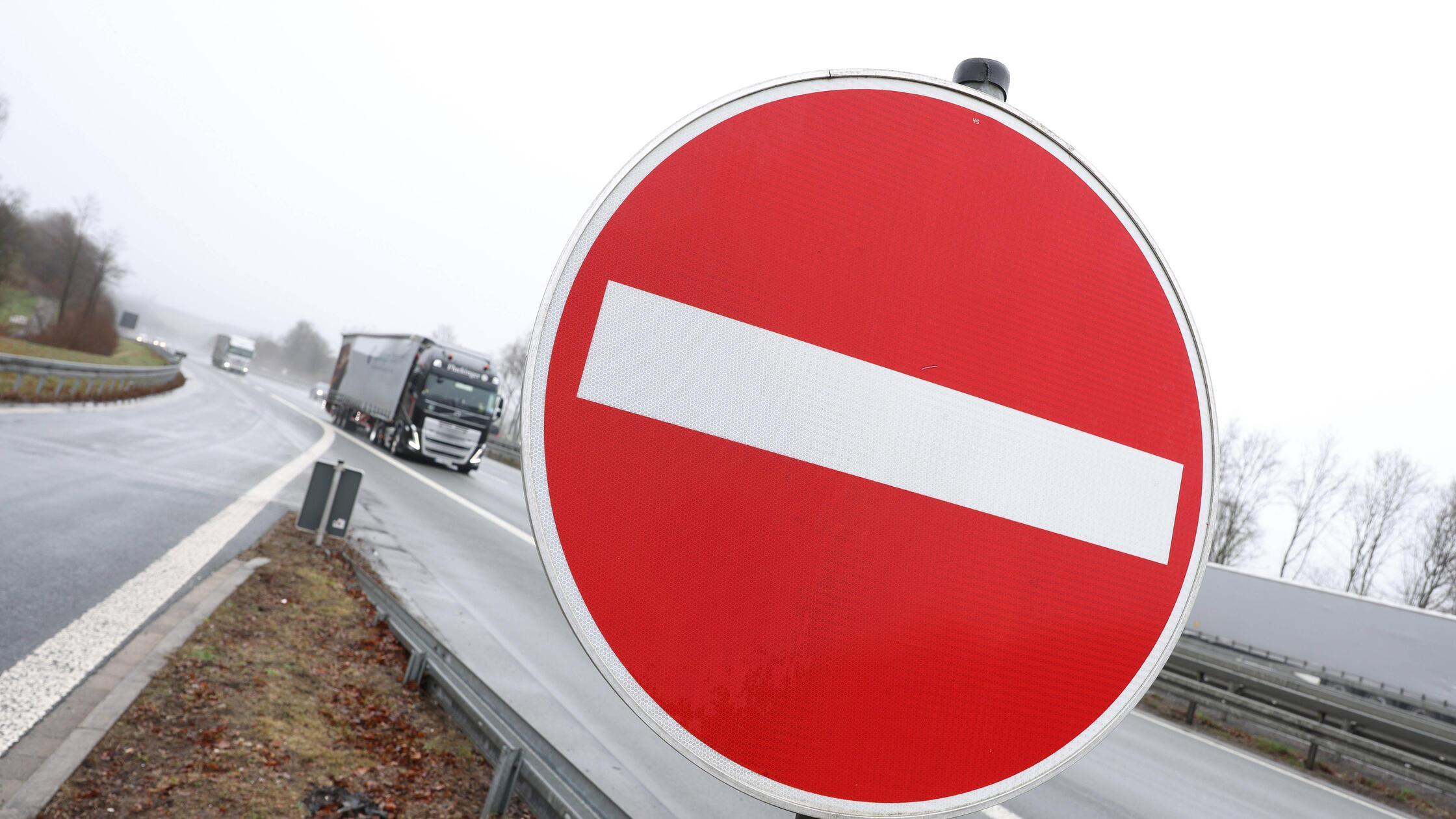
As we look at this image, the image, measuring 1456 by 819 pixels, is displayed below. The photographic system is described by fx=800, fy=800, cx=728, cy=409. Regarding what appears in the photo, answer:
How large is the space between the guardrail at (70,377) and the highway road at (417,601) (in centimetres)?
337

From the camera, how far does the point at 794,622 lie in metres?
1.06

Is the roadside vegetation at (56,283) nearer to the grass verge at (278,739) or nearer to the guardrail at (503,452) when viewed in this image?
the guardrail at (503,452)

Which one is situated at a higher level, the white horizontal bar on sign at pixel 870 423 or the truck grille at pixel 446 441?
the white horizontal bar on sign at pixel 870 423

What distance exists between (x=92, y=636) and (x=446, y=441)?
1810 centimetres

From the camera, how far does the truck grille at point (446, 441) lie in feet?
A: 75.4

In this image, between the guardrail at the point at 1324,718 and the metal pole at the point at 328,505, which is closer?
the metal pole at the point at 328,505

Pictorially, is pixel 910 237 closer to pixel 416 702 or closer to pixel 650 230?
pixel 650 230

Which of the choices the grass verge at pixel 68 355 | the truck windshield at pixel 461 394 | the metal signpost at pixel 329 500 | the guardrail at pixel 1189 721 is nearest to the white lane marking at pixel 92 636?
the metal signpost at pixel 329 500

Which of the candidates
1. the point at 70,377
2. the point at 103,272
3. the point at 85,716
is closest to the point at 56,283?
the point at 103,272

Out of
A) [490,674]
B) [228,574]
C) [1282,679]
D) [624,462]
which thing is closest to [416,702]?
→ [490,674]

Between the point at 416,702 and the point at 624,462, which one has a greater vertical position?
the point at 624,462

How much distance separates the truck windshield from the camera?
→ 75.8ft

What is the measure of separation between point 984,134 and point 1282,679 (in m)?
15.5

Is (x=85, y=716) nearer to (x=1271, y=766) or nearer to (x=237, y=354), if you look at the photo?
(x=1271, y=766)
